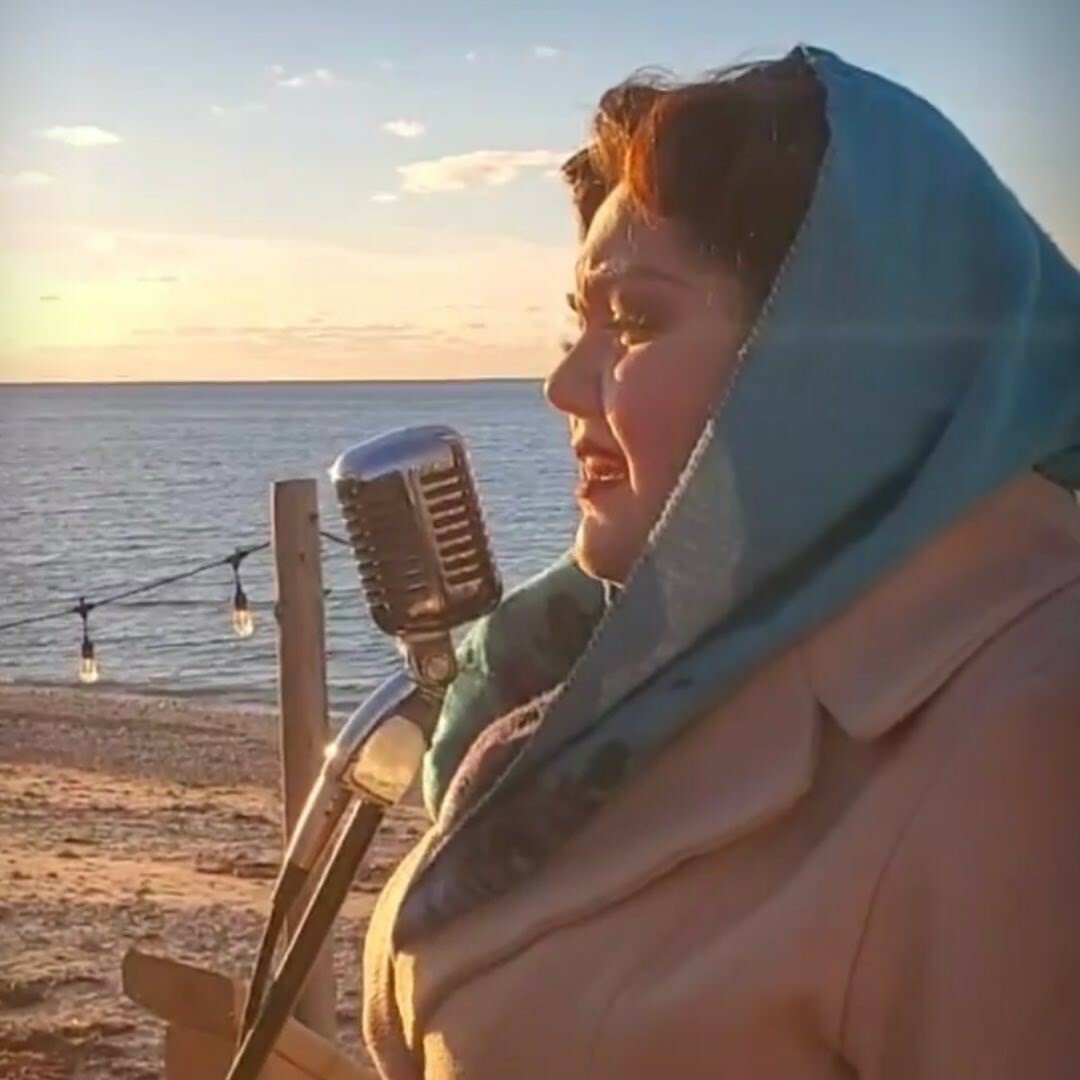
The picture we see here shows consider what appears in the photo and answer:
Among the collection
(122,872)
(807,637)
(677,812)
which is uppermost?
(807,637)

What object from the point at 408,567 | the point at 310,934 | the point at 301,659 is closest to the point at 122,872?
the point at 301,659

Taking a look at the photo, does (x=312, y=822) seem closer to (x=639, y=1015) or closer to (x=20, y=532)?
(x=639, y=1015)

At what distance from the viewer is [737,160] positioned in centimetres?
119

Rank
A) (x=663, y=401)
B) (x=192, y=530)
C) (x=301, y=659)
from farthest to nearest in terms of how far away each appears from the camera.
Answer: (x=192, y=530) → (x=301, y=659) → (x=663, y=401)

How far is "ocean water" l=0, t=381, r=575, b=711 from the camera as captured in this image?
17.5 m

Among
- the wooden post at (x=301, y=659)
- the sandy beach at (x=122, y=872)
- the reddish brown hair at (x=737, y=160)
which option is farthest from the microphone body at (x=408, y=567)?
the sandy beach at (x=122, y=872)

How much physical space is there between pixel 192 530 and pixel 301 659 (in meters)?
32.9

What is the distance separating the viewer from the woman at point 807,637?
42.5 inches

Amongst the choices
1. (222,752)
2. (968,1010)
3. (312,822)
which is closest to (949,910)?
(968,1010)

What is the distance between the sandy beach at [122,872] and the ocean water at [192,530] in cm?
111

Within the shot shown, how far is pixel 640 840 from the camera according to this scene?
47.3 inches

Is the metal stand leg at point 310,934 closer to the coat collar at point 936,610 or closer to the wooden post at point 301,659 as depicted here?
the coat collar at point 936,610

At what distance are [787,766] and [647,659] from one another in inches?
4.6

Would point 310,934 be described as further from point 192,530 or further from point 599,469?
point 192,530
